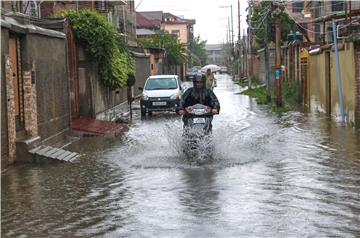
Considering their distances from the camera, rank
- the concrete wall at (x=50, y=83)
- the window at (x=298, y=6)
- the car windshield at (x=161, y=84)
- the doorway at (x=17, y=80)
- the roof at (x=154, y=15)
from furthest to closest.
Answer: the roof at (x=154, y=15), the window at (x=298, y=6), the car windshield at (x=161, y=84), the concrete wall at (x=50, y=83), the doorway at (x=17, y=80)

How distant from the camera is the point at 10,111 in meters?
12.5

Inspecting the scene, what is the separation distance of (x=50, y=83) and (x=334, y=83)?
979 cm

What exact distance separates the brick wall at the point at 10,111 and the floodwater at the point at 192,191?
1.39 feet

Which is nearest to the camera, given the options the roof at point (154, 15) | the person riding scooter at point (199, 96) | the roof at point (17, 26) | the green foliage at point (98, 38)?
the roof at point (17, 26)

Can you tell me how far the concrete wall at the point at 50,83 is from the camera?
1447cm

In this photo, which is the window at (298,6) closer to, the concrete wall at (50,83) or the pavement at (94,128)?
the pavement at (94,128)

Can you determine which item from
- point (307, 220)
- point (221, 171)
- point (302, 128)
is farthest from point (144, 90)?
point (307, 220)

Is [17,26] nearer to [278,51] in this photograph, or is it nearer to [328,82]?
[328,82]

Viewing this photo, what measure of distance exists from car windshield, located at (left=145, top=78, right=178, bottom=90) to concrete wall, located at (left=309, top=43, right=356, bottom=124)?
5755 mm

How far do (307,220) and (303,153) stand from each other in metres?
6.18

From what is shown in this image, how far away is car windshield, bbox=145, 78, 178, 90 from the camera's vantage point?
2747 centimetres

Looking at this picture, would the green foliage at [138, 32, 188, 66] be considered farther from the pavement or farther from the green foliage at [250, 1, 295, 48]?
the pavement

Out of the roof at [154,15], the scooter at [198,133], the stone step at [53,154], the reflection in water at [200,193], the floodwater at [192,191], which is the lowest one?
the floodwater at [192,191]

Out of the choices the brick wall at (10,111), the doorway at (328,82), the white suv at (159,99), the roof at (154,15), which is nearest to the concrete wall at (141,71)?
the white suv at (159,99)
